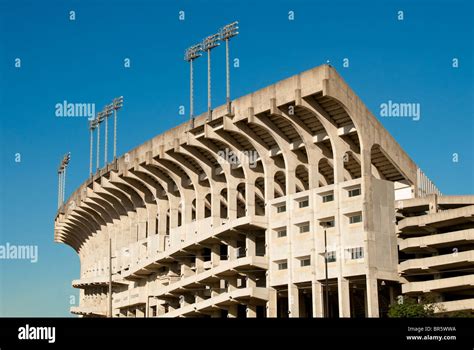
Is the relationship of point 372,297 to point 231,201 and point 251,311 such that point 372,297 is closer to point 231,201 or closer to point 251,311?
point 251,311

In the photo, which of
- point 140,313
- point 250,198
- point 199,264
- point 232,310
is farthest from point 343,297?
point 140,313

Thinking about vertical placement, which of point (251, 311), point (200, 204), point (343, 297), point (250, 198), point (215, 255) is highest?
point (200, 204)

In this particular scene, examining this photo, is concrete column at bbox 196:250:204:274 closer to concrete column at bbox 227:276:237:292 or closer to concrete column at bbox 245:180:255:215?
concrete column at bbox 227:276:237:292

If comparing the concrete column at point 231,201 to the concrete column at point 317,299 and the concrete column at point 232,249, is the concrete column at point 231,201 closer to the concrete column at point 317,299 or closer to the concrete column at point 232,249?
the concrete column at point 232,249

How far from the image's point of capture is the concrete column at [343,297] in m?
67.2

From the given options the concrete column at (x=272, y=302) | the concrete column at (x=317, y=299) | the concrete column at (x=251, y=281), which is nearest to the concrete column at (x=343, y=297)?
the concrete column at (x=317, y=299)

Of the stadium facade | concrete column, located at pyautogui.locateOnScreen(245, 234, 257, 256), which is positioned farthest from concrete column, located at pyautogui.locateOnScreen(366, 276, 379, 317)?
concrete column, located at pyautogui.locateOnScreen(245, 234, 257, 256)

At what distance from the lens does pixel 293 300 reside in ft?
236

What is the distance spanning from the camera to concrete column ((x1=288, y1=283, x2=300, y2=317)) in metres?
71.7

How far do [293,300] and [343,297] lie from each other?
557 cm

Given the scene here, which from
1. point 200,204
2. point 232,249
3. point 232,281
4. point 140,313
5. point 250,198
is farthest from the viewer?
point 140,313

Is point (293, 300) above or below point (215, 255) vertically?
below

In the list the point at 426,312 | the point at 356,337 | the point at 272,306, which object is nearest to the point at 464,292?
the point at 426,312

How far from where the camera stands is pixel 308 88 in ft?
223
